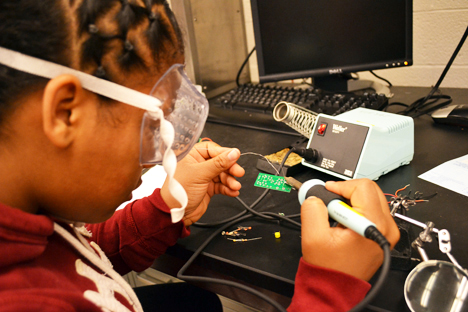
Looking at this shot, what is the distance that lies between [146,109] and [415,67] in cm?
124

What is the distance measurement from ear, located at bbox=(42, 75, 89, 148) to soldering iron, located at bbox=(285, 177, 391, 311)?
38cm

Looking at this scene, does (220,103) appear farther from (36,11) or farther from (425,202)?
(36,11)

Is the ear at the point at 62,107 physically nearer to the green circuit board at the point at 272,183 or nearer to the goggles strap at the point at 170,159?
the goggles strap at the point at 170,159

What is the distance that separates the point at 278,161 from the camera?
34.4 inches

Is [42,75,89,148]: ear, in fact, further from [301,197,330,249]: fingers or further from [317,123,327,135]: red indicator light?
[317,123,327,135]: red indicator light

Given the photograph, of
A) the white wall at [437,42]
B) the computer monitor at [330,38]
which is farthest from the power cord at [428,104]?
the white wall at [437,42]

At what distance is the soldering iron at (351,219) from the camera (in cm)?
43

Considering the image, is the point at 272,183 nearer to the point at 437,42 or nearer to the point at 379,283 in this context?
the point at 379,283

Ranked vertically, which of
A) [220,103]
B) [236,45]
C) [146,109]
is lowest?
[220,103]

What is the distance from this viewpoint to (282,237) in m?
0.65

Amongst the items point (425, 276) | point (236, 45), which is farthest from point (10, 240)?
point (236, 45)

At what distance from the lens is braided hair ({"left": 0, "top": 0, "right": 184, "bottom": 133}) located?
412 mm

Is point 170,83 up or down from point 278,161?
up

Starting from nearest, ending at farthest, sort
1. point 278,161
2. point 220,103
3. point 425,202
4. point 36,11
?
point 36,11, point 425,202, point 278,161, point 220,103
